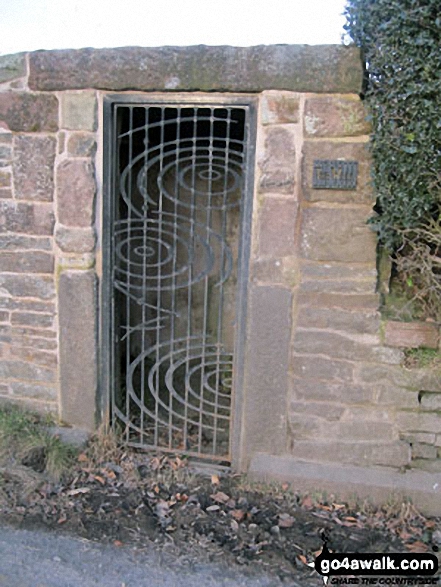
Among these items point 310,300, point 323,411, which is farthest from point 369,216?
point 323,411

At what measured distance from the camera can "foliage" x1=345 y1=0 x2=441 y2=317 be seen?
2738 mm

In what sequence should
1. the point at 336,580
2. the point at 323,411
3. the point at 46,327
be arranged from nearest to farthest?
the point at 336,580
the point at 323,411
the point at 46,327

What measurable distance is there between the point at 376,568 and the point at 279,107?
2.56 meters

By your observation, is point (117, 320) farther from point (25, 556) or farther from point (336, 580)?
point (336, 580)

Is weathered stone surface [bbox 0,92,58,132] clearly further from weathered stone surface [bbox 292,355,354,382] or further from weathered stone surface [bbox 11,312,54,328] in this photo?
weathered stone surface [bbox 292,355,354,382]

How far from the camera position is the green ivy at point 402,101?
8.98 ft

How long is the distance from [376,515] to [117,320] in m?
2.08

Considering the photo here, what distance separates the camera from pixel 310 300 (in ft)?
10.8

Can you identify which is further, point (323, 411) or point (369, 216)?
point (323, 411)

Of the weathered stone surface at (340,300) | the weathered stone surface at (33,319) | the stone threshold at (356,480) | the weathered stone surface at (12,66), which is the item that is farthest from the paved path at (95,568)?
the weathered stone surface at (12,66)

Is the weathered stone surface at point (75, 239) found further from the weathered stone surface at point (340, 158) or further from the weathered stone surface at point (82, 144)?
the weathered stone surface at point (340, 158)

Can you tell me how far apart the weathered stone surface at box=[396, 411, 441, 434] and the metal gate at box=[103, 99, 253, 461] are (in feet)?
3.38

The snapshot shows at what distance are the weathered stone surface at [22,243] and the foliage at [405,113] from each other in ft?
7.00

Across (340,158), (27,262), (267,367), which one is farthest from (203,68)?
(267,367)
